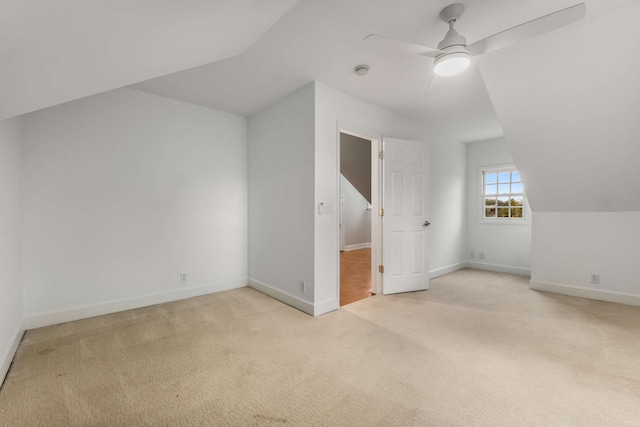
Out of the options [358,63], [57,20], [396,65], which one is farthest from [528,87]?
[57,20]

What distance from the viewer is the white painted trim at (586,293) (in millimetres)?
3346

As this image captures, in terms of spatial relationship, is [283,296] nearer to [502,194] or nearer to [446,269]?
[446,269]

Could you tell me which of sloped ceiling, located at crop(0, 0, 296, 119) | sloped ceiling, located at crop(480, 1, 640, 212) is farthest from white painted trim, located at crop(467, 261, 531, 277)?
sloped ceiling, located at crop(0, 0, 296, 119)

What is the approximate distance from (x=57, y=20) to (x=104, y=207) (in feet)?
8.07

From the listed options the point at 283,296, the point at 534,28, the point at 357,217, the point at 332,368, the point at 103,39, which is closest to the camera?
the point at 103,39

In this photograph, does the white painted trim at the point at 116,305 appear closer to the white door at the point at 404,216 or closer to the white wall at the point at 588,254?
the white door at the point at 404,216

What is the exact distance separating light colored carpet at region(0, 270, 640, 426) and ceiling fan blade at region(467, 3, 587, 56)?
87.2 inches

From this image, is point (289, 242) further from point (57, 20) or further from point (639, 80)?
point (639, 80)

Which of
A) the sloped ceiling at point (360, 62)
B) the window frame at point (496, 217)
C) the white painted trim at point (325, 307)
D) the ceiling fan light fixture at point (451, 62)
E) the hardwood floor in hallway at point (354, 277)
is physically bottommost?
the hardwood floor in hallway at point (354, 277)

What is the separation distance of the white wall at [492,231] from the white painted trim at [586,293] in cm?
97

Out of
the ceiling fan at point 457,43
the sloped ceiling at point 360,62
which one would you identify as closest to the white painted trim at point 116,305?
the sloped ceiling at point 360,62

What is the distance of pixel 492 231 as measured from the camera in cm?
527

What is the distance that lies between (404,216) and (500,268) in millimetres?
2743

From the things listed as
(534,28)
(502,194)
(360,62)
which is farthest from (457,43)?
(502,194)
